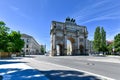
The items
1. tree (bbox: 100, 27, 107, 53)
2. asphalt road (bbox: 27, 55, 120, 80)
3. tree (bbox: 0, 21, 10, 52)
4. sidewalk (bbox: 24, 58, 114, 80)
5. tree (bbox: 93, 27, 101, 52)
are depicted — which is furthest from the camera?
tree (bbox: 93, 27, 101, 52)

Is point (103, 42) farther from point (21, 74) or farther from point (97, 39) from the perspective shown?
point (21, 74)

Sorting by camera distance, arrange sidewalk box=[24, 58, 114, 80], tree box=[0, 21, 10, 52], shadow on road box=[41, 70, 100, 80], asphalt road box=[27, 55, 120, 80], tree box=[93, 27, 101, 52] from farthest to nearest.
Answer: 1. tree box=[93, 27, 101, 52]
2. tree box=[0, 21, 10, 52]
3. asphalt road box=[27, 55, 120, 80]
4. sidewalk box=[24, 58, 114, 80]
5. shadow on road box=[41, 70, 100, 80]

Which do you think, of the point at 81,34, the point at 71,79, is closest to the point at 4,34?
the point at 71,79

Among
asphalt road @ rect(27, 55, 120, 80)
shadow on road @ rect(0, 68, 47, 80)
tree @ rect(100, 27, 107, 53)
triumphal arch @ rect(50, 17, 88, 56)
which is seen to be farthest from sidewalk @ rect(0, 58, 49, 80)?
tree @ rect(100, 27, 107, 53)

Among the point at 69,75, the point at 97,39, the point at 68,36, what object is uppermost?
the point at 68,36

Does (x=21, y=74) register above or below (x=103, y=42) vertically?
below

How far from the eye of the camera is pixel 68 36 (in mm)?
83062

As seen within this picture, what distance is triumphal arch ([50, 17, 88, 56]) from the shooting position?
257 feet

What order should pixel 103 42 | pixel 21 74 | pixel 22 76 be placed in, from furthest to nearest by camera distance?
pixel 103 42 → pixel 21 74 → pixel 22 76

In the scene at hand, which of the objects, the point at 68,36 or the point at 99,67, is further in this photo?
the point at 68,36

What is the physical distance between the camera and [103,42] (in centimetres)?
7950

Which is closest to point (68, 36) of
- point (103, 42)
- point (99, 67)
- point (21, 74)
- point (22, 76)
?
point (103, 42)

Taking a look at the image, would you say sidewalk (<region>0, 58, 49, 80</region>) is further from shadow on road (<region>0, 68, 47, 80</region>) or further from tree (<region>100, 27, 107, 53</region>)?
tree (<region>100, 27, 107, 53</region>)

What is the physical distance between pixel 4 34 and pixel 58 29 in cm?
4169
